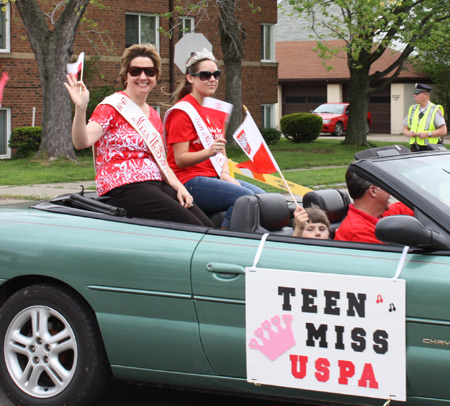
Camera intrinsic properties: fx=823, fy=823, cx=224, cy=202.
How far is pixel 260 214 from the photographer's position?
4.57 metres

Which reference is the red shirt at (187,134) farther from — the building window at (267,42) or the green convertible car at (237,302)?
the building window at (267,42)

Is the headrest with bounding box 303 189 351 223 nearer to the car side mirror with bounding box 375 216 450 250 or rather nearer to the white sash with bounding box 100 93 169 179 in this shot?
the white sash with bounding box 100 93 169 179

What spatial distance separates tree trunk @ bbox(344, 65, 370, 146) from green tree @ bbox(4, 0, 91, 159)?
1264 cm

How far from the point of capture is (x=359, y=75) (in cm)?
2939

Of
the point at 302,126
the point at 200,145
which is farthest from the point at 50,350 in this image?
the point at 302,126

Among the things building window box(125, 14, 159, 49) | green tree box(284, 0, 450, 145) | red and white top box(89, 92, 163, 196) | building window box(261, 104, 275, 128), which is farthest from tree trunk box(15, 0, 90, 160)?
red and white top box(89, 92, 163, 196)

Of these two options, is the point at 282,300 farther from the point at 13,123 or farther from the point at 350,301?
the point at 13,123

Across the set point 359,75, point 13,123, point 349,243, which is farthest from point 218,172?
point 359,75

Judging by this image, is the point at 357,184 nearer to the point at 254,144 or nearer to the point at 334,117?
the point at 254,144

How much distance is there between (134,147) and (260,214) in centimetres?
91

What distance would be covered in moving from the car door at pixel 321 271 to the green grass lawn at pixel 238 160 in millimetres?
12008

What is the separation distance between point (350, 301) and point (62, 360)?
158cm

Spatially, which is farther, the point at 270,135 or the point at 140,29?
the point at 270,135

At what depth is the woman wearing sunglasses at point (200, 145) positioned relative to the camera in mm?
5219
